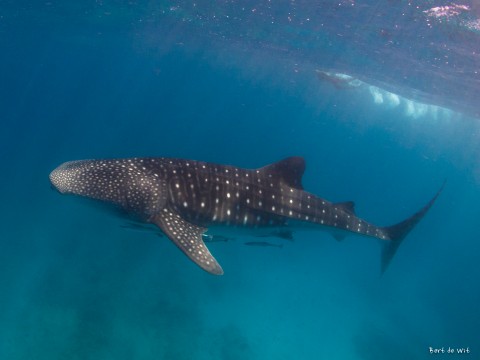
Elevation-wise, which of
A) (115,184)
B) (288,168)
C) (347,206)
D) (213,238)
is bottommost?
(213,238)

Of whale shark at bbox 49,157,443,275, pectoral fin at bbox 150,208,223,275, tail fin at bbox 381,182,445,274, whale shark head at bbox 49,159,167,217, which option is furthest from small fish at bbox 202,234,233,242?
tail fin at bbox 381,182,445,274

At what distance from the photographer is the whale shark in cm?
658

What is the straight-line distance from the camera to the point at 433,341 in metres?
21.0

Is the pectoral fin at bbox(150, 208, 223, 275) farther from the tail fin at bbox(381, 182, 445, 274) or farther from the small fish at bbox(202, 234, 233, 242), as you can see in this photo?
the tail fin at bbox(381, 182, 445, 274)

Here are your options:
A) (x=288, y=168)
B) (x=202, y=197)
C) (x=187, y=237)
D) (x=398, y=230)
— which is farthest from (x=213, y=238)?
(x=398, y=230)

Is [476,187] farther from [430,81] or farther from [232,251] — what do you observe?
[232,251]

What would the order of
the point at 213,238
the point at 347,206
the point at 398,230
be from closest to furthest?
the point at 213,238 < the point at 347,206 < the point at 398,230

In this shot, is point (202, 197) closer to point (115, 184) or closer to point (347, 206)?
point (115, 184)

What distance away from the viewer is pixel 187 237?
6672mm

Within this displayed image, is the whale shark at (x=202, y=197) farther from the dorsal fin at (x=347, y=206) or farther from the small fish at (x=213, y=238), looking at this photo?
the small fish at (x=213, y=238)

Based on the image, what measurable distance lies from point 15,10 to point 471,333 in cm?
4179

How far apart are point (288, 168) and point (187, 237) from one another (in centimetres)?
278

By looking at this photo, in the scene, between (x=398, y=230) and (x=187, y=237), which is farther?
(x=398, y=230)

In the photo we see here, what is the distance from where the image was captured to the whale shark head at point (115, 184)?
6.42 metres
